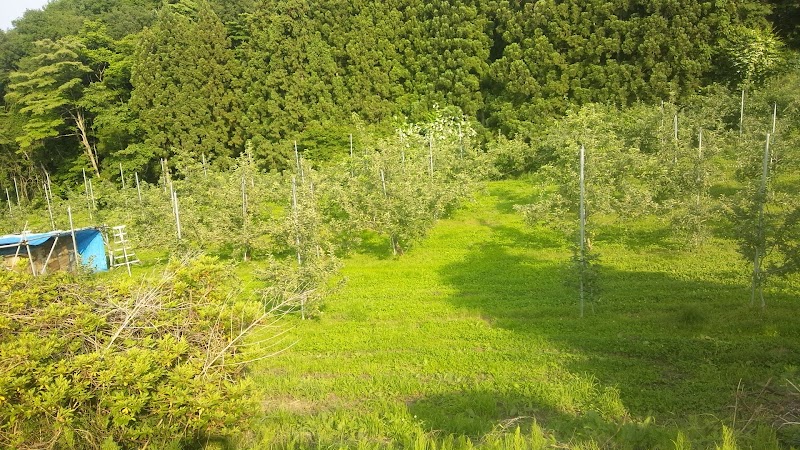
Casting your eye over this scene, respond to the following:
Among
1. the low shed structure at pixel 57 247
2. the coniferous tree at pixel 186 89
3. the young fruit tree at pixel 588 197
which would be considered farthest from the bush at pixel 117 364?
the coniferous tree at pixel 186 89

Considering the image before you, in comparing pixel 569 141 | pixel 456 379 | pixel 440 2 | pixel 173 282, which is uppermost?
pixel 440 2

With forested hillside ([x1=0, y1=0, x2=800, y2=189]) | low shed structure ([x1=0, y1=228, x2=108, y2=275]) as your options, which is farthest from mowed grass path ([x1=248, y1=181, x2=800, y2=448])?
forested hillside ([x1=0, y1=0, x2=800, y2=189])

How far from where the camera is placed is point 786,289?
881 centimetres

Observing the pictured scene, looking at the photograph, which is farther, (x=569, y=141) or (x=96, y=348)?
(x=569, y=141)

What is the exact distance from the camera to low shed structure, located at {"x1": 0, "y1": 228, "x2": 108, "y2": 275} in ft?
44.1

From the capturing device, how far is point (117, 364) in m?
4.04

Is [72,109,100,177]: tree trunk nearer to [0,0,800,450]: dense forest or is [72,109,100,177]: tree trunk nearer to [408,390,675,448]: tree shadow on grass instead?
[0,0,800,450]: dense forest

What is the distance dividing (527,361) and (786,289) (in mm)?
4957

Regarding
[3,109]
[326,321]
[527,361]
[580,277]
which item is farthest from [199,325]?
[3,109]

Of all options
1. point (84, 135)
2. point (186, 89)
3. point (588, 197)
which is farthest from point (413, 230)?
point (84, 135)

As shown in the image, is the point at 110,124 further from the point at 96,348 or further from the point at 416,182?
the point at 96,348

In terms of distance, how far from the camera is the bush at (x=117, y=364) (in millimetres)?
3889

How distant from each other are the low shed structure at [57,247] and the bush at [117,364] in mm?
9060

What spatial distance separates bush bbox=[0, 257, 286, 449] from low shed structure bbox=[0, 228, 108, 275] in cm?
906
